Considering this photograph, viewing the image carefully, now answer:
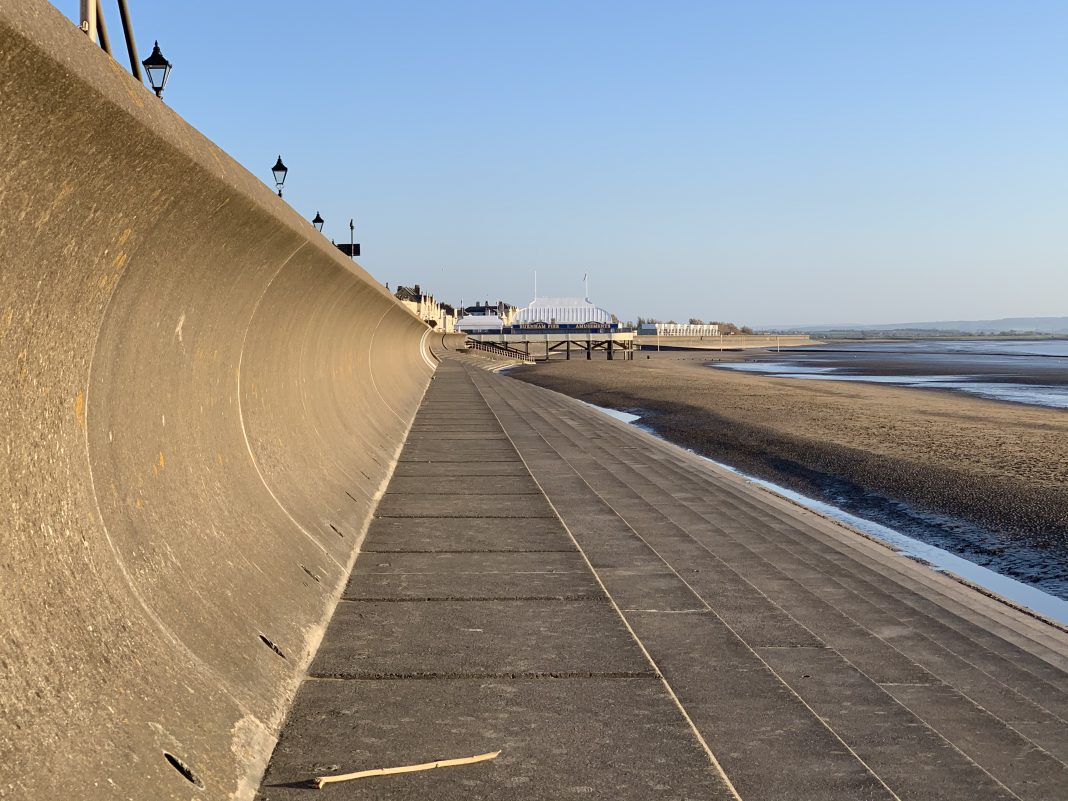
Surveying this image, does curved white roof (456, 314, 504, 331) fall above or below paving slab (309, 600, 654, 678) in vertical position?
above

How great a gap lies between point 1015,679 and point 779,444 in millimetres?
16079

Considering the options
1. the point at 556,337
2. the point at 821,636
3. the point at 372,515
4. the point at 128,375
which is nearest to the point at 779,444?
the point at 372,515

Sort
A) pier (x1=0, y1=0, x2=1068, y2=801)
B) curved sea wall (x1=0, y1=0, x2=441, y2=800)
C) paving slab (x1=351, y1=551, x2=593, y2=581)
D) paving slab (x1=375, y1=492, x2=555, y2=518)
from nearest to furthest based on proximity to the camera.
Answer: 1. curved sea wall (x1=0, y1=0, x2=441, y2=800)
2. pier (x1=0, y1=0, x2=1068, y2=801)
3. paving slab (x1=351, y1=551, x2=593, y2=581)
4. paving slab (x1=375, y1=492, x2=555, y2=518)

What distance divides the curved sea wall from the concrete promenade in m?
0.43

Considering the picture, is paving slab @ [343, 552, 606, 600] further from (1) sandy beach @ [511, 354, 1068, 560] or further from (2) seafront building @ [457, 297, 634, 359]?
(2) seafront building @ [457, 297, 634, 359]

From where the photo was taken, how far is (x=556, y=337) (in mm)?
139750

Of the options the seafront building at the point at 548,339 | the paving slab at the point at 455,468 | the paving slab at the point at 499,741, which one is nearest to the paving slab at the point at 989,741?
the paving slab at the point at 499,741

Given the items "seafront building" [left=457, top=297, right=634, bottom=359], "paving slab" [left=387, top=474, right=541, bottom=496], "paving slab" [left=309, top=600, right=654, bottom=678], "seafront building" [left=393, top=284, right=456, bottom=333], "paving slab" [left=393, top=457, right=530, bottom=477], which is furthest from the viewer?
"seafront building" [left=457, top=297, right=634, bottom=359]

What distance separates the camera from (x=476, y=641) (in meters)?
5.34

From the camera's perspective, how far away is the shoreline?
12500 mm

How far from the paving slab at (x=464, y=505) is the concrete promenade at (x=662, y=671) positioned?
0.21 feet

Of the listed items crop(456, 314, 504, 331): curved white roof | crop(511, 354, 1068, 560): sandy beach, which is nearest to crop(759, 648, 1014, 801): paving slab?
crop(511, 354, 1068, 560): sandy beach

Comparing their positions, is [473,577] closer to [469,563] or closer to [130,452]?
[469,563]

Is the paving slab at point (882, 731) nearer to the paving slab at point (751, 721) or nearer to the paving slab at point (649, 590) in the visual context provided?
the paving slab at point (751, 721)
